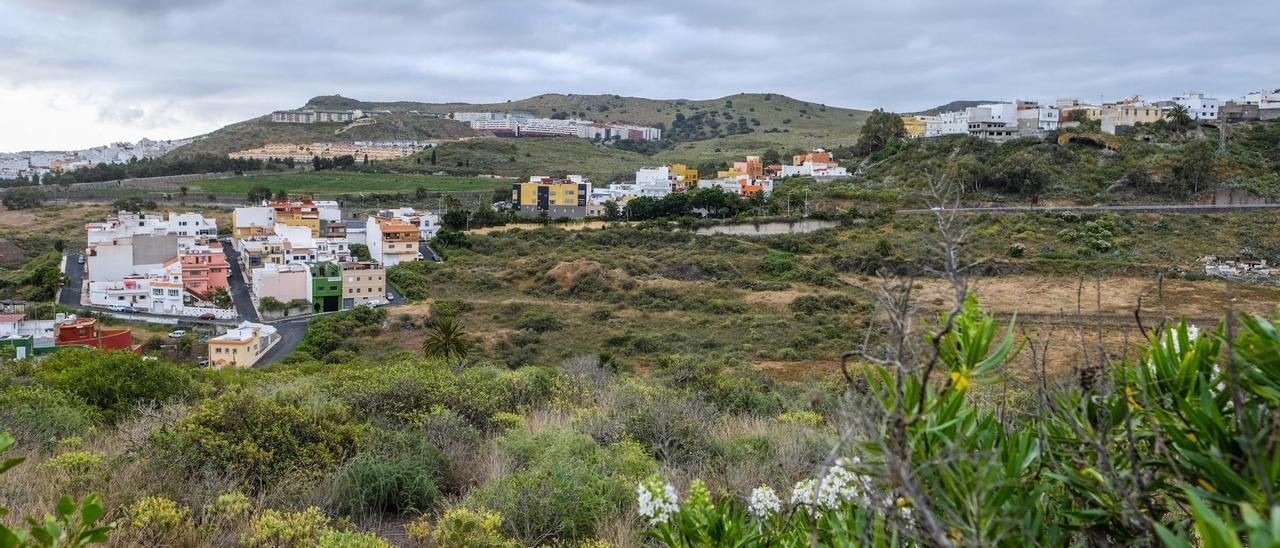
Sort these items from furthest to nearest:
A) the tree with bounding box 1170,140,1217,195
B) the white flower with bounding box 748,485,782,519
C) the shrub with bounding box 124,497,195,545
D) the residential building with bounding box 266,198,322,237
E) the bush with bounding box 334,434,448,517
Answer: the residential building with bounding box 266,198,322,237 < the tree with bounding box 1170,140,1217,195 < the bush with bounding box 334,434,448,517 < the shrub with bounding box 124,497,195,545 < the white flower with bounding box 748,485,782,519

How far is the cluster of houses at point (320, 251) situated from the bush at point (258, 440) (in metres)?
22.2

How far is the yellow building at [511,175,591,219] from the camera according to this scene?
40.5 metres

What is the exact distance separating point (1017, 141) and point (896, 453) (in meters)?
43.5

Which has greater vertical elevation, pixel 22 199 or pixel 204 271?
pixel 22 199

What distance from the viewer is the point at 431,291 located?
26469 mm

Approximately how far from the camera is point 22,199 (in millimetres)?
44344

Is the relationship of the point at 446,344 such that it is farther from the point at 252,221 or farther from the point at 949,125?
the point at 949,125

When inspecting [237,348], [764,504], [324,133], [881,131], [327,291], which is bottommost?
[237,348]

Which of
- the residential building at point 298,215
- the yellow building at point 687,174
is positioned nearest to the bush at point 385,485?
the residential building at point 298,215

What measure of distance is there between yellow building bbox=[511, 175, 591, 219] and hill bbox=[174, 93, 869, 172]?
19943mm

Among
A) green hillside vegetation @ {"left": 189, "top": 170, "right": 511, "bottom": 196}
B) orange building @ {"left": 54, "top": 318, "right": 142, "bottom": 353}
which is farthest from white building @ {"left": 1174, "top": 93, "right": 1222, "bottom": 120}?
orange building @ {"left": 54, "top": 318, "right": 142, "bottom": 353}

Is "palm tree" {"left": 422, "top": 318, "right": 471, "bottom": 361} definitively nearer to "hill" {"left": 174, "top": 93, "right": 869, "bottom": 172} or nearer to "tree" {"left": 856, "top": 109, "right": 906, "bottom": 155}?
"tree" {"left": 856, "top": 109, "right": 906, "bottom": 155}

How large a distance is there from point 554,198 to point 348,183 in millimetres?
21553

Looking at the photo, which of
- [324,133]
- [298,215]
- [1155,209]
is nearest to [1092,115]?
[1155,209]
